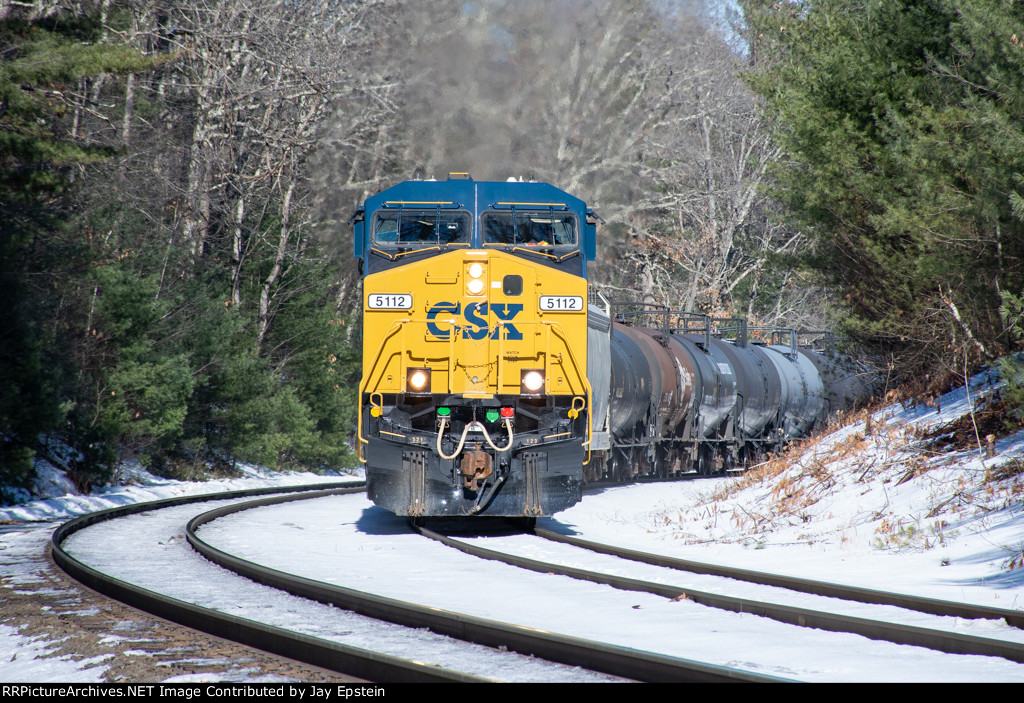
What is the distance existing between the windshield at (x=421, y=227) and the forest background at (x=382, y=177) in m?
5.50

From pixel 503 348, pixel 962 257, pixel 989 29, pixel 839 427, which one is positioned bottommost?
pixel 839 427

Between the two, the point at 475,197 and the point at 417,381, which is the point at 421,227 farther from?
the point at 417,381

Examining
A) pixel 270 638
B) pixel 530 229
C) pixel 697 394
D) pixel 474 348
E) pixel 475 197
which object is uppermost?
pixel 475 197

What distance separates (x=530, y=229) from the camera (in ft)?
40.8

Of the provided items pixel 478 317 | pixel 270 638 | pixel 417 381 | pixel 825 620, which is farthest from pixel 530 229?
pixel 270 638

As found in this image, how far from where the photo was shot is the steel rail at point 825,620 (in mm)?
6129

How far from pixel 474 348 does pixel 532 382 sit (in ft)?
2.57

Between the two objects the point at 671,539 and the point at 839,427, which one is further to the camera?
the point at 839,427

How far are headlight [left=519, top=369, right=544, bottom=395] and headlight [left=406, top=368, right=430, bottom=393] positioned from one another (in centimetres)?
109
